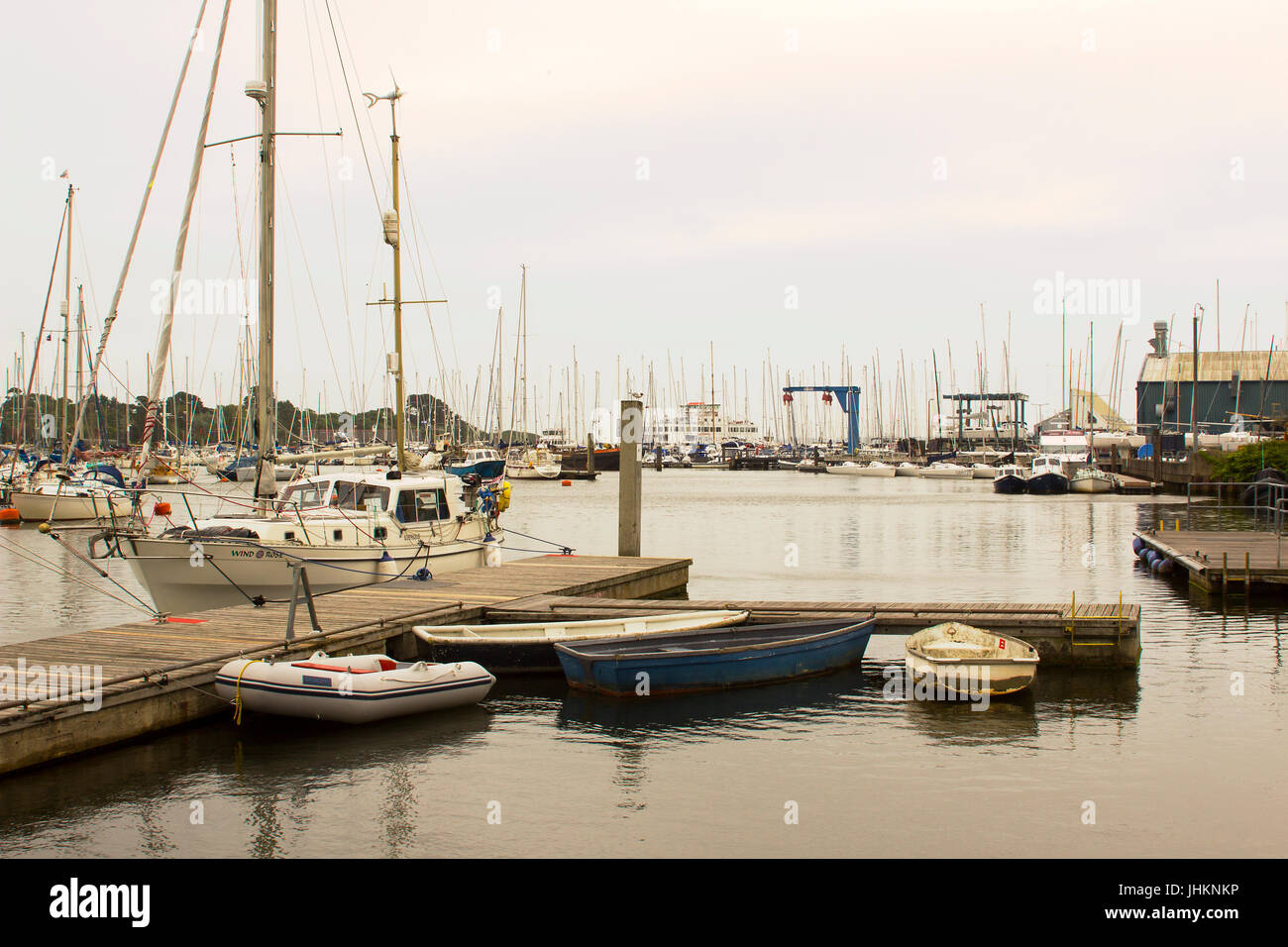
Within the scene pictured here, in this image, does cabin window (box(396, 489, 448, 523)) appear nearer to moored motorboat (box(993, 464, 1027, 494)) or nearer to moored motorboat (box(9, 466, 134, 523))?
moored motorboat (box(9, 466, 134, 523))

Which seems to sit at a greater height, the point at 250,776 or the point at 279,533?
the point at 279,533

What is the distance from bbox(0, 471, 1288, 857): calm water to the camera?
38.8 feet

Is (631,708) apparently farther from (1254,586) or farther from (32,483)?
(32,483)

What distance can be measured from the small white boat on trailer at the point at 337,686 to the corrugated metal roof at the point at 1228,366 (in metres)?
112

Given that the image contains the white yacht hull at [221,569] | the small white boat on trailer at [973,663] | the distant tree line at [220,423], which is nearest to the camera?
the small white boat on trailer at [973,663]

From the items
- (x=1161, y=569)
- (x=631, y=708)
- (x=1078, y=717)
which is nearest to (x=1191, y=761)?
(x=1078, y=717)

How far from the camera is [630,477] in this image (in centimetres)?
3036

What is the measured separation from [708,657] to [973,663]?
4145 mm

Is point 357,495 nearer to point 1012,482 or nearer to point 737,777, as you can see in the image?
point 737,777

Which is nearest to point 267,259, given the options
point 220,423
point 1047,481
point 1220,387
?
point 1047,481

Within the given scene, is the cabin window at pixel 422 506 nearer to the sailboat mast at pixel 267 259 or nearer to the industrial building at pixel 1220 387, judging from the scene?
the sailboat mast at pixel 267 259

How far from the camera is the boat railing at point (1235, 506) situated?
43188mm

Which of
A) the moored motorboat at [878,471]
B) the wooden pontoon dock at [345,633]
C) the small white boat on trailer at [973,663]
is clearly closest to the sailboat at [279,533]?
the wooden pontoon dock at [345,633]

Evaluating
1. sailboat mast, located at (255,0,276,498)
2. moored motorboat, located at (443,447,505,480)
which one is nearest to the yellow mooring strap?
sailboat mast, located at (255,0,276,498)
